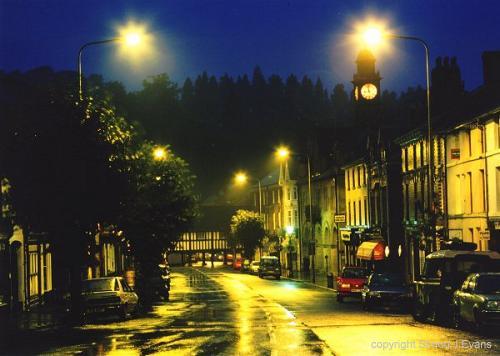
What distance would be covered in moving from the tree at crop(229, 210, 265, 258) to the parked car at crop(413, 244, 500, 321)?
81720 millimetres

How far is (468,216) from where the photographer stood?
45.8 metres

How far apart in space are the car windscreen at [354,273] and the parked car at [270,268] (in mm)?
32251

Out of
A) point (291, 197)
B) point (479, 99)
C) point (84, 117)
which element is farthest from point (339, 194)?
point (84, 117)

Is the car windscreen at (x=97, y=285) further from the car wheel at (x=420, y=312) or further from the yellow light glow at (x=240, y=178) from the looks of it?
the yellow light glow at (x=240, y=178)

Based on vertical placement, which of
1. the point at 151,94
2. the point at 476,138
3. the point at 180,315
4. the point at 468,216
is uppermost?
the point at 151,94

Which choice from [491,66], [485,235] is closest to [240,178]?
[491,66]

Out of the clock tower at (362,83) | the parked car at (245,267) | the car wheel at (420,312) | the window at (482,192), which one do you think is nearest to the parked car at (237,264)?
the parked car at (245,267)

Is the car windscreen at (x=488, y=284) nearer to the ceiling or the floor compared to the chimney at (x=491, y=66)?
nearer to the floor

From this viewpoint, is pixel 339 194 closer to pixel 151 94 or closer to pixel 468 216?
pixel 468 216

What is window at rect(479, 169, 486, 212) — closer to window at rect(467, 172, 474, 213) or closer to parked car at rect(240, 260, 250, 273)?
window at rect(467, 172, 474, 213)

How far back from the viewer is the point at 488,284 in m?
25.1

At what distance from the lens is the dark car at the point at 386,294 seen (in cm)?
3681

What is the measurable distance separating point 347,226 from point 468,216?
2996 centimetres

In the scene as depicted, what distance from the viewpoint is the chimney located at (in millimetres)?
47562
